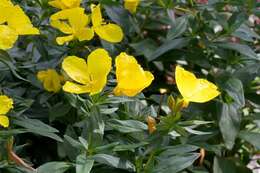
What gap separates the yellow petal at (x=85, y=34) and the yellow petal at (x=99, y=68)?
0.18 meters

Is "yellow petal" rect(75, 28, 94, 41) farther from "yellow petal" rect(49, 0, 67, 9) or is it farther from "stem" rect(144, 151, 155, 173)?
"stem" rect(144, 151, 155, 173)

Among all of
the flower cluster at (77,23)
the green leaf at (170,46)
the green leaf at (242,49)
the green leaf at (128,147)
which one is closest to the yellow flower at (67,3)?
the flower cluster at (77,23)

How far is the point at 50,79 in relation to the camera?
1383 mm

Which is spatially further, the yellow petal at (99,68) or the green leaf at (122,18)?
the green leaf at (122,18)

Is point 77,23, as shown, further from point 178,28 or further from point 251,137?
point 251,137

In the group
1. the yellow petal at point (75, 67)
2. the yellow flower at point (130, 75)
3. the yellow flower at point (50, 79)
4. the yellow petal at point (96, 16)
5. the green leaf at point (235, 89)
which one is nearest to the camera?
the yellow flower at point (130, 75)

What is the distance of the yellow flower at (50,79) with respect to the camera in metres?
1.37

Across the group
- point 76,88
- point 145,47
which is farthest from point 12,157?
point 145,47

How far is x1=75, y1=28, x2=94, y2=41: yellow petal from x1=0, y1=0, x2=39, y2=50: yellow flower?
0.47 ft

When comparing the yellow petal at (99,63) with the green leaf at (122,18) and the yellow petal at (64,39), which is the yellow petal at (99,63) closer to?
the yellow petal at (64,39)

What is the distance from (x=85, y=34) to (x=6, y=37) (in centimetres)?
23

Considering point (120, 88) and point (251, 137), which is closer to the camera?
point (120, 88)

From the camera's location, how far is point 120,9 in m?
1.70

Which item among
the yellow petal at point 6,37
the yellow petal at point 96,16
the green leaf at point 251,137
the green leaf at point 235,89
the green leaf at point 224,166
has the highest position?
the yellow petal at point 6,37
